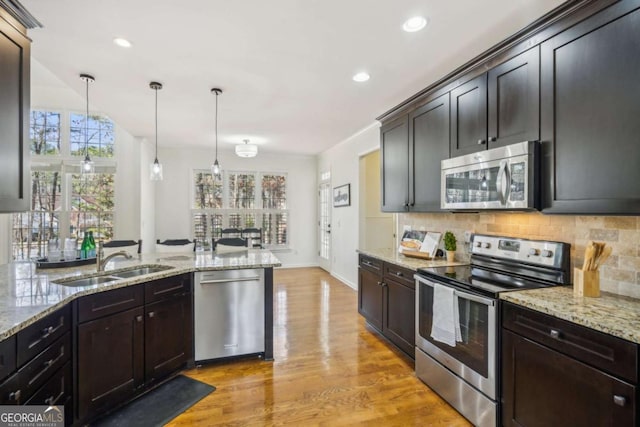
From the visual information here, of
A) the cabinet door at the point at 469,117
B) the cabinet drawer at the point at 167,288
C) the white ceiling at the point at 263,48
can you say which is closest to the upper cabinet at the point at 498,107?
the cabinet door at the point at 469,117

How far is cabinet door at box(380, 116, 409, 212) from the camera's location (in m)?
3.29

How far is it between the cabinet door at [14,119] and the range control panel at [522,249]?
324 centimetres

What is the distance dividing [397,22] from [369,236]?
369 cm

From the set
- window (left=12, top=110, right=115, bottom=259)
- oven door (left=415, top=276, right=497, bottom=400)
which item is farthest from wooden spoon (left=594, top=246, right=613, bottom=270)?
window (left=12, top=110, right=115, bottom=259)

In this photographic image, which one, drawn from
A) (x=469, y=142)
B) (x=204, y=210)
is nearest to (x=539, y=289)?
(x=469, y=142)

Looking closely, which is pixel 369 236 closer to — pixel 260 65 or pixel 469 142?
pixel 469 142

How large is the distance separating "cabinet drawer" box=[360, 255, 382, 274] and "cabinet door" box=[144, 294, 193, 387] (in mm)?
1856

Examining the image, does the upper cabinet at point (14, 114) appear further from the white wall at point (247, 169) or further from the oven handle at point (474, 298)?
the white wall at point (247, 169)

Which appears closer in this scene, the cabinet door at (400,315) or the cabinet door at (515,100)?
the cabinet door at (515,100)

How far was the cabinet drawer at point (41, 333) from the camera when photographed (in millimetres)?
1419

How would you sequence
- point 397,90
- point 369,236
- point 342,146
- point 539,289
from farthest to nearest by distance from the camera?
point 342,146
point 369,236
point 397,90
point 539,289

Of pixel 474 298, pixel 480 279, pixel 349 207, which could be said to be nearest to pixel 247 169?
pixel 349 207

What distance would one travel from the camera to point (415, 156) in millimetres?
3117

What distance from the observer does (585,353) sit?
4.56ft
